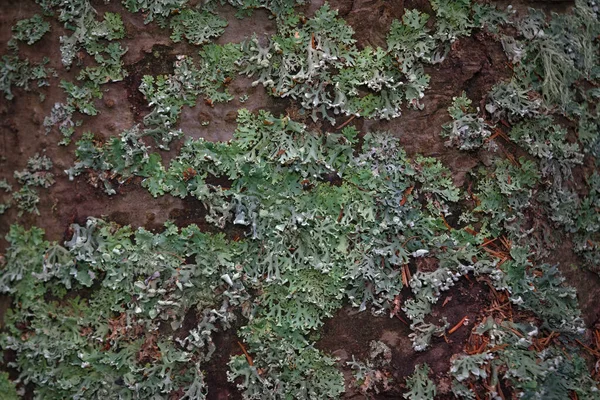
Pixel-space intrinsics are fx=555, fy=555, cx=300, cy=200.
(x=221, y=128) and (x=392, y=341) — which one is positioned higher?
(x=221, y=128)

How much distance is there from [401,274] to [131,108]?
1201 millimetres

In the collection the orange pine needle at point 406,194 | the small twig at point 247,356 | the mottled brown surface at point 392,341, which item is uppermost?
the orange pine needle at point 406,194

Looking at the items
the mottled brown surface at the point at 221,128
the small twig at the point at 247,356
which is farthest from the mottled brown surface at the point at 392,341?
the small twig at the point at 247,356

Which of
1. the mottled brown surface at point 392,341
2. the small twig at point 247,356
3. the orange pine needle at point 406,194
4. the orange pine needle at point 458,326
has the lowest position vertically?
the small twig at point 247,356

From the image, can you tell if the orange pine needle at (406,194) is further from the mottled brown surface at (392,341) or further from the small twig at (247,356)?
the small twig at (247,356)

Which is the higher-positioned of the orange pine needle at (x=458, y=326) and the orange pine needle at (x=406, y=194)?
the orange pine needle at (x=406, y=194)

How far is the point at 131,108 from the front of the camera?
82.3 inches

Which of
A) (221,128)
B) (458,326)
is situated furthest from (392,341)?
(221,128)

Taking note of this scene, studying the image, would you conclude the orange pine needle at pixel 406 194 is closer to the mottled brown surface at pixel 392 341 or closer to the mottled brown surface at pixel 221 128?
the mottled brown surface at pixel 221 128

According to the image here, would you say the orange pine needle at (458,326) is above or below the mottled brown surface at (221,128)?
below

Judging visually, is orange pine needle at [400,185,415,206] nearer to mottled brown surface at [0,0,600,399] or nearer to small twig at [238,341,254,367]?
mottled brown surface at [0,0,600,399]

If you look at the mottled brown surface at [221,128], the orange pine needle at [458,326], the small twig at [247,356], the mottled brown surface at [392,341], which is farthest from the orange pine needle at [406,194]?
the small twig at [247,356]

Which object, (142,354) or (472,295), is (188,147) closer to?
(142,354)

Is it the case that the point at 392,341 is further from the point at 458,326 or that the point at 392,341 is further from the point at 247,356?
the point at 247,356
